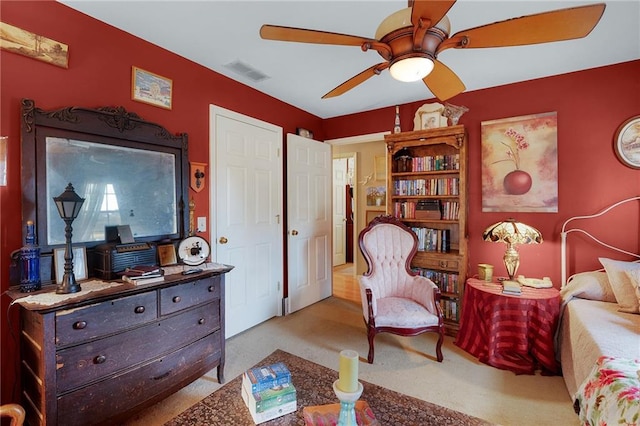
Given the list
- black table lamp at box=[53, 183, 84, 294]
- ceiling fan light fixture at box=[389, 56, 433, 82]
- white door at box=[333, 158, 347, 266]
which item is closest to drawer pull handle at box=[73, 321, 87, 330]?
black table lamp at box=[53, 183, 84, 294]

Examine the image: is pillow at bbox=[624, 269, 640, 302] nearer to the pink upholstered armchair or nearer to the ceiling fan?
the pink upholstered armchair

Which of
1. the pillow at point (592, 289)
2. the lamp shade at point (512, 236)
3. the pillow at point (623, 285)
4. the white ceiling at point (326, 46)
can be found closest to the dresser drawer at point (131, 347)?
the white ceiling at point (326, 46)

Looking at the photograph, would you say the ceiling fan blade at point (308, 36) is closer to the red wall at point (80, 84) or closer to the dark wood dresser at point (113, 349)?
the red wall at point (80, 84)

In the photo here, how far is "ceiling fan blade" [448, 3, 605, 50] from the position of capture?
1.14 metres

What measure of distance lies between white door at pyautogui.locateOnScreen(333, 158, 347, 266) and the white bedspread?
4.48 metres

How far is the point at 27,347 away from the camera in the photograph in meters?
1.60

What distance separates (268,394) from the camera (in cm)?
117

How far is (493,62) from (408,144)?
1.07 metres


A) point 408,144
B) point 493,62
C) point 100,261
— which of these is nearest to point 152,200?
point 100,261

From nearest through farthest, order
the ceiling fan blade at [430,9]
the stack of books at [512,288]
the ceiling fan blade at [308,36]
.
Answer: the ceiling fan blade at [430,9], the ceiling fan blade at [308,36], the stack of books at [512,288]

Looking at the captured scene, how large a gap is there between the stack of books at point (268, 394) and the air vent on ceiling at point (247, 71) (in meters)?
2.40

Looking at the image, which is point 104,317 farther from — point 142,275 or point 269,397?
point 269,397

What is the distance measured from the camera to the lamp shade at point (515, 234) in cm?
254

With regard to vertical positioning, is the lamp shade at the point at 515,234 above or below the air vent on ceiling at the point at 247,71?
below
